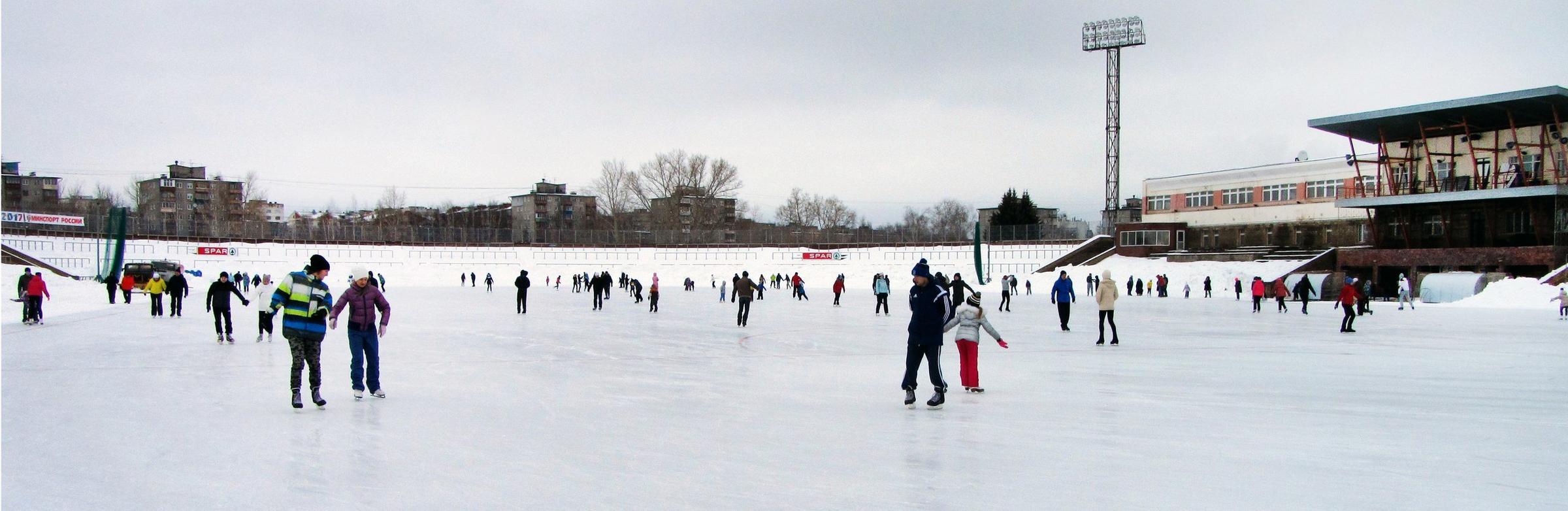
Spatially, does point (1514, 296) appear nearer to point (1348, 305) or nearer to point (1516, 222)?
point (1516, 222)

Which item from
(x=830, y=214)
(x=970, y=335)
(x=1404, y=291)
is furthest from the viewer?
(x=830, y=214)

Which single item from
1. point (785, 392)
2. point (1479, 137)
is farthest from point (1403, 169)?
point (785, 392)

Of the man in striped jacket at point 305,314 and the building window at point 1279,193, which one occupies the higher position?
the building window at point 1279,193

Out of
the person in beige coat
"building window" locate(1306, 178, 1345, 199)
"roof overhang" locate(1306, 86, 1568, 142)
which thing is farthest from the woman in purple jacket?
"building window" locate(1306, 178, 1345, 199)

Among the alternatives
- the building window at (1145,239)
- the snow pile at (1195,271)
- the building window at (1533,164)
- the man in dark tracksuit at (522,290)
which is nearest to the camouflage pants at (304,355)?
the man in dark tracksuit at (522,290)

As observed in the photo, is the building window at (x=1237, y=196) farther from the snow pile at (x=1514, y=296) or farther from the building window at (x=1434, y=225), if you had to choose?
the snow pile at (x=1514, y=296)

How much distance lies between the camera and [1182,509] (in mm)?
4766

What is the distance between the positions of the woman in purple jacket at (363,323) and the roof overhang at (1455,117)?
41.6 m

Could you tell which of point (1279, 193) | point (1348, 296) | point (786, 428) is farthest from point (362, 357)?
point (1279, 193)

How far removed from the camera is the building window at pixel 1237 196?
187 ft

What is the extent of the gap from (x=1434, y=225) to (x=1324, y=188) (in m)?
11.6

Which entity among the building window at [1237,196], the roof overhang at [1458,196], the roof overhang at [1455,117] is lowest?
the roof overhang at [1458,196]

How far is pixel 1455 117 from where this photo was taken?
38906mm

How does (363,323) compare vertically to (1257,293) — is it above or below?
above
